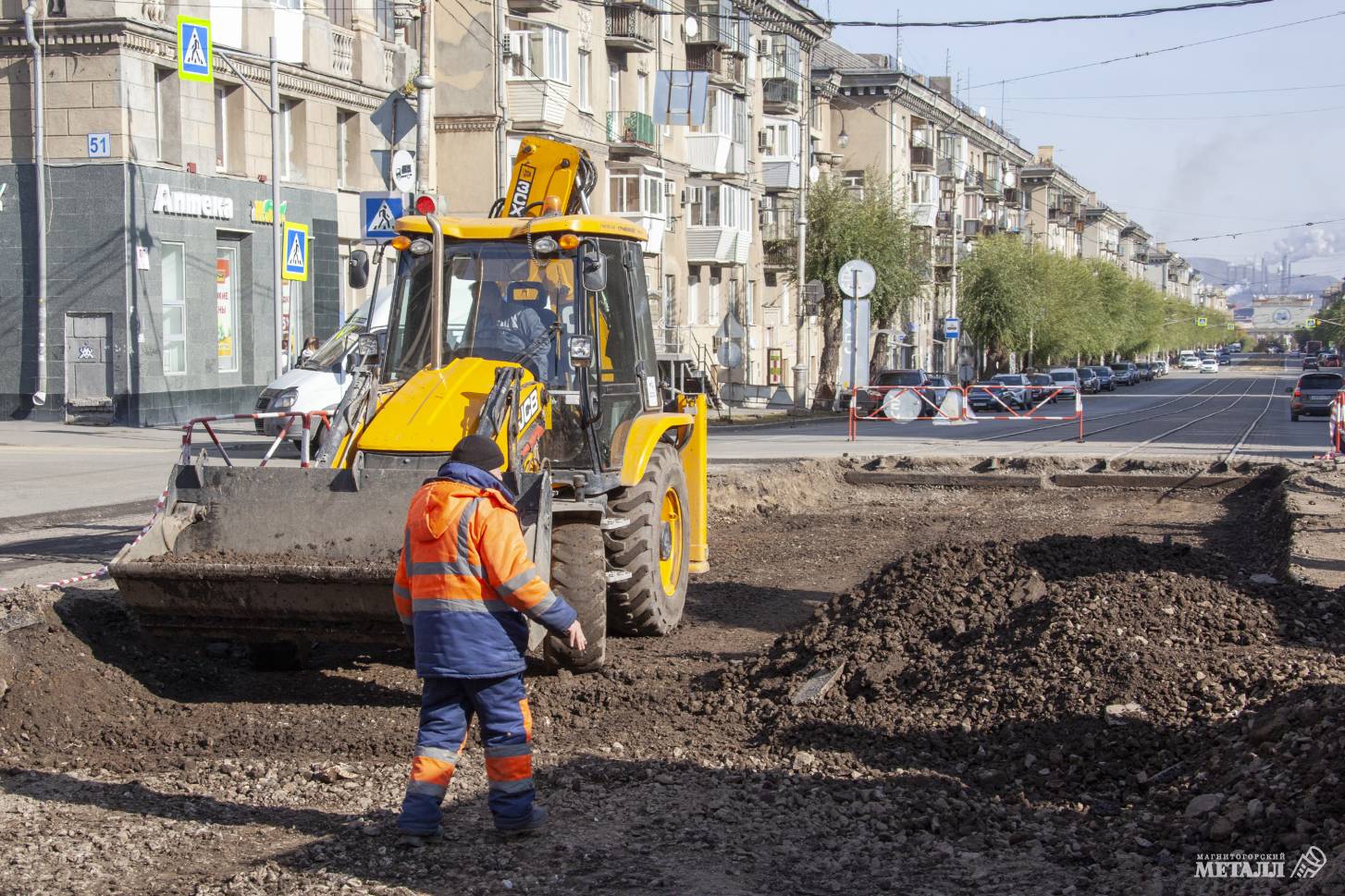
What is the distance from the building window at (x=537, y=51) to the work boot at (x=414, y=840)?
1356 inches

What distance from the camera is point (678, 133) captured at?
50.1 m

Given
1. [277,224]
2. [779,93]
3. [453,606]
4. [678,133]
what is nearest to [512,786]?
[453,606]

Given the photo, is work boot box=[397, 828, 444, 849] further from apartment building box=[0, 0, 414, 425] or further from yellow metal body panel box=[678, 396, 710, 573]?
apartment building box=[0, 0, 414, 425]

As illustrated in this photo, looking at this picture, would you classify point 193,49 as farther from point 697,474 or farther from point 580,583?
point 580,583

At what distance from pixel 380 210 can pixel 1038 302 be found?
6410cm

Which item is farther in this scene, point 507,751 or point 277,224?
point 277,224

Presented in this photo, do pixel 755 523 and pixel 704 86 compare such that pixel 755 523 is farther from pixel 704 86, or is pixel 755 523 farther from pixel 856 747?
pixel 704 86

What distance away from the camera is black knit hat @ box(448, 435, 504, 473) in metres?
5.56

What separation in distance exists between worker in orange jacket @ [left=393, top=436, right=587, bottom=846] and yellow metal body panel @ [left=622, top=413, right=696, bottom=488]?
328 cm

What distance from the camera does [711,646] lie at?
30.5 feet

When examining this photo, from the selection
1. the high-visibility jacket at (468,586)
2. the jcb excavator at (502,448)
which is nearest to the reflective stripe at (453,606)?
the high-visibility jacket at (468,586)

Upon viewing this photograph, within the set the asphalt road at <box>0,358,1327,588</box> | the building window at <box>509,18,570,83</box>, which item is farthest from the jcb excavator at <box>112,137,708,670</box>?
the building window at <box>509,18,570,83</box>

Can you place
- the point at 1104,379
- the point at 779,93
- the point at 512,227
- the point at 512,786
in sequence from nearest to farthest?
the point at 512,786, the point at 512,227, the point at 779,93, the point at 1104,379

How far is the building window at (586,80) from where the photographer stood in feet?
140
